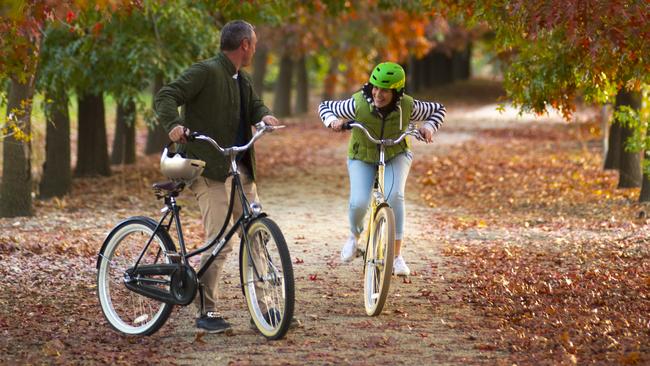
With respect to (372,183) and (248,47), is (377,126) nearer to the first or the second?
(372,183)

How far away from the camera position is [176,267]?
6844 millimetres

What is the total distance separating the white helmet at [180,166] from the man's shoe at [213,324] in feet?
2.99

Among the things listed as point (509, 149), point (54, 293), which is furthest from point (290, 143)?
point (54, 293)

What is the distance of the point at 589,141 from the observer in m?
27.8

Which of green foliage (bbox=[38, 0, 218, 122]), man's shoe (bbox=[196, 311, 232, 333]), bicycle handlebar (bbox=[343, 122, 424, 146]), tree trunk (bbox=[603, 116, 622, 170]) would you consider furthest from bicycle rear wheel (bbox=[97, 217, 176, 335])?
tree trunk (bbox=[603, 116, 622, 170])

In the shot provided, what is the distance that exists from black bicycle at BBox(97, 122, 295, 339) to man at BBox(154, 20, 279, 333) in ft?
0.36

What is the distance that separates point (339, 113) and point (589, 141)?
20597mm

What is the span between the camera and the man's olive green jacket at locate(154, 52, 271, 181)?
6914 mm

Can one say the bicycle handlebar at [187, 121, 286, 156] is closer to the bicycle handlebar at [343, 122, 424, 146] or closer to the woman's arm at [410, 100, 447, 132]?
the bicycle handlebar at [343, 122, 424, 146]

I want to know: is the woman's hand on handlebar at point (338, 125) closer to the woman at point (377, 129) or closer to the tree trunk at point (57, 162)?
the woman at point (377, 129)

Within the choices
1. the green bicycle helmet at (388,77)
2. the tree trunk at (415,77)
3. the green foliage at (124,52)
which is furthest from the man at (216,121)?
the tree trunk at (415,77)

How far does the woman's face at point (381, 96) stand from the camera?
26.3 feet

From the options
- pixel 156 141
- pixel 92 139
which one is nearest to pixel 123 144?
pixel 156 141

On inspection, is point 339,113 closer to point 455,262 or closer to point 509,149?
point 455,262
